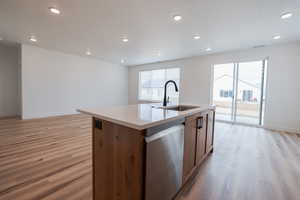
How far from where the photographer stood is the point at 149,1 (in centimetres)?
218

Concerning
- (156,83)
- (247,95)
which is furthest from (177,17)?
(156,83)

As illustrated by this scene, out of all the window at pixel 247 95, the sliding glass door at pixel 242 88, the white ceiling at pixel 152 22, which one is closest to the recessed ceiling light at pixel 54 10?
the white ceiling at pixel 152 22

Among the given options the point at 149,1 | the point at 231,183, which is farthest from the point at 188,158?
the point at 149,1

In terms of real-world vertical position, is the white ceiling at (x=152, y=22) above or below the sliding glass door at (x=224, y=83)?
above

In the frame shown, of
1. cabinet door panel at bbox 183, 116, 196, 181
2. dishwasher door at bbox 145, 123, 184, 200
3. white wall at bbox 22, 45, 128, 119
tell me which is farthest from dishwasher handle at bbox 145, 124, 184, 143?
white wall at bbox 22, 45, 128, 119

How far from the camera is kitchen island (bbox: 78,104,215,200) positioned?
0.98m

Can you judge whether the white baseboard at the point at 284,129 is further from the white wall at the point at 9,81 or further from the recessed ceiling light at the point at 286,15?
the white wall at the point at 9,81

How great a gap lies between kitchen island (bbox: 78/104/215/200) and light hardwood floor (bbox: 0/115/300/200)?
416mm

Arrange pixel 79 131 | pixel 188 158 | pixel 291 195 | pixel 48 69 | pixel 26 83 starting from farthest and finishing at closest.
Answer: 1. pixel 48 69
2. pixel 26 83
3. pixel 79 131
4. pixel 188 158
5. pixel 291 195

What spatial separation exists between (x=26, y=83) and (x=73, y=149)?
385cm

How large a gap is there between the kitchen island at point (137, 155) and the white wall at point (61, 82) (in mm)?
5118

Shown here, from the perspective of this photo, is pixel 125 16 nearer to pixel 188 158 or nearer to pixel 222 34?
pixel 222 34

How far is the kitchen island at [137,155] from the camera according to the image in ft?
3.21

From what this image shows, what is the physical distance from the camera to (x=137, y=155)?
0.97 metres
